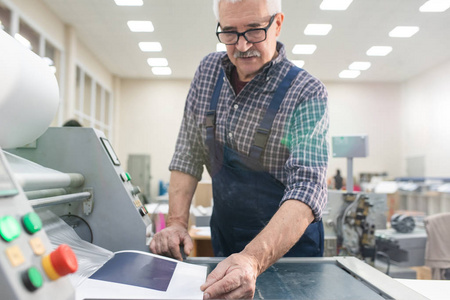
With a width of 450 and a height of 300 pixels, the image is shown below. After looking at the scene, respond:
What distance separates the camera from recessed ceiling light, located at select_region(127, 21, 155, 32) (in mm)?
5473

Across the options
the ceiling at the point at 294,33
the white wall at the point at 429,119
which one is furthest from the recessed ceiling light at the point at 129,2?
the white wall at the point at 429,119

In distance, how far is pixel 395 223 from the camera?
2914 millimetres

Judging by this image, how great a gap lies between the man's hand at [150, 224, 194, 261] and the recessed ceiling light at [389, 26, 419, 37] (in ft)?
19.0

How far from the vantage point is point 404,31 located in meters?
5.70

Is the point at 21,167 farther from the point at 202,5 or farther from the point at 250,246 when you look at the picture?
the point at 202,5

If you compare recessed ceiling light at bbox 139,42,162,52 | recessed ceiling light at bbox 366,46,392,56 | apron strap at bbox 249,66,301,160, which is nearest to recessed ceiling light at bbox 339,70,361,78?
recessed ceiling light at bbox 366,46,392,56

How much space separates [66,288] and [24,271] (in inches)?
2.9

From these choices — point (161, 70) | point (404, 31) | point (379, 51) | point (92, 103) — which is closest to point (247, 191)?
point (404, 31)

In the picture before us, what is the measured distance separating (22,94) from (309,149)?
0.64 m

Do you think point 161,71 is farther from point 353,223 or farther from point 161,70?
point 353,223

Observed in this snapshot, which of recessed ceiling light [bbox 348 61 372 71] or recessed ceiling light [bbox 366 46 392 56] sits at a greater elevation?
recessed ceiling light [bbox 366 46 392 56]

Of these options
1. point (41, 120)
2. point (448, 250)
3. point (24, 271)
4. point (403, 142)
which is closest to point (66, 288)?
point (24, 271)

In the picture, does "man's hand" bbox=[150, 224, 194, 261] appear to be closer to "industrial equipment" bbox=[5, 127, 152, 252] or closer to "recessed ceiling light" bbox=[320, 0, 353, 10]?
"industrial equipment" bbox=[5, 127, 152, 252]

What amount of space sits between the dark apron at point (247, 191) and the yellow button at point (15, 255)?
2.36ft
